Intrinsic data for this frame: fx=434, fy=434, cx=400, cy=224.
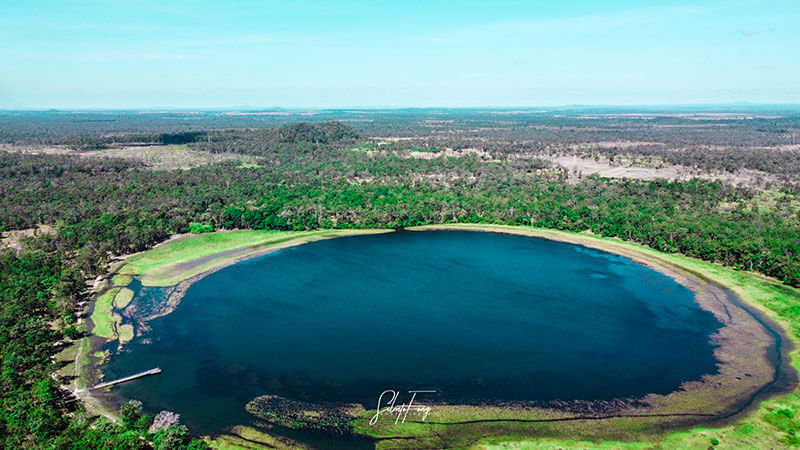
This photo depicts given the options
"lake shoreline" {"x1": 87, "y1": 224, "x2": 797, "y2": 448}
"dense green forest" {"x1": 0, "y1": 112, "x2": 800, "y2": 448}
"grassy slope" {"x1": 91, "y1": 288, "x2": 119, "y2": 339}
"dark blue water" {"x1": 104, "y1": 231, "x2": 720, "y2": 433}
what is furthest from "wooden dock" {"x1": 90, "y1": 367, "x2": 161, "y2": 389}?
"lake shoreline" {"x1": 87, "y1": 224, "x2": 797, "y2": 448}

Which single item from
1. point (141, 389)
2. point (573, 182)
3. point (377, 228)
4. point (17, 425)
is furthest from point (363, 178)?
point (17, 425)

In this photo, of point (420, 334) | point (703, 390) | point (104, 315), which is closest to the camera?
point (703, 390)

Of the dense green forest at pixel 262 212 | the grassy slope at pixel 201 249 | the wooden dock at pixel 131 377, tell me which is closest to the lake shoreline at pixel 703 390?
the grassy slope at pixel 201 249

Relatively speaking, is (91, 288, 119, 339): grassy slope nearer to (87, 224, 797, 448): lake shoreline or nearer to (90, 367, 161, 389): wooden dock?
(87, 224, 797, 448): lake shoreline

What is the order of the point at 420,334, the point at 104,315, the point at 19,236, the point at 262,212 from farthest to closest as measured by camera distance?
the point at 262,212 < the point at 19,236 < the point at 104,315 < the point at 420,334

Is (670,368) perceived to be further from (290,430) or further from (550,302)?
(290,430)

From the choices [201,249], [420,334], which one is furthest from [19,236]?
[420,334]

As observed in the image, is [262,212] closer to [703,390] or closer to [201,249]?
[201,249]
